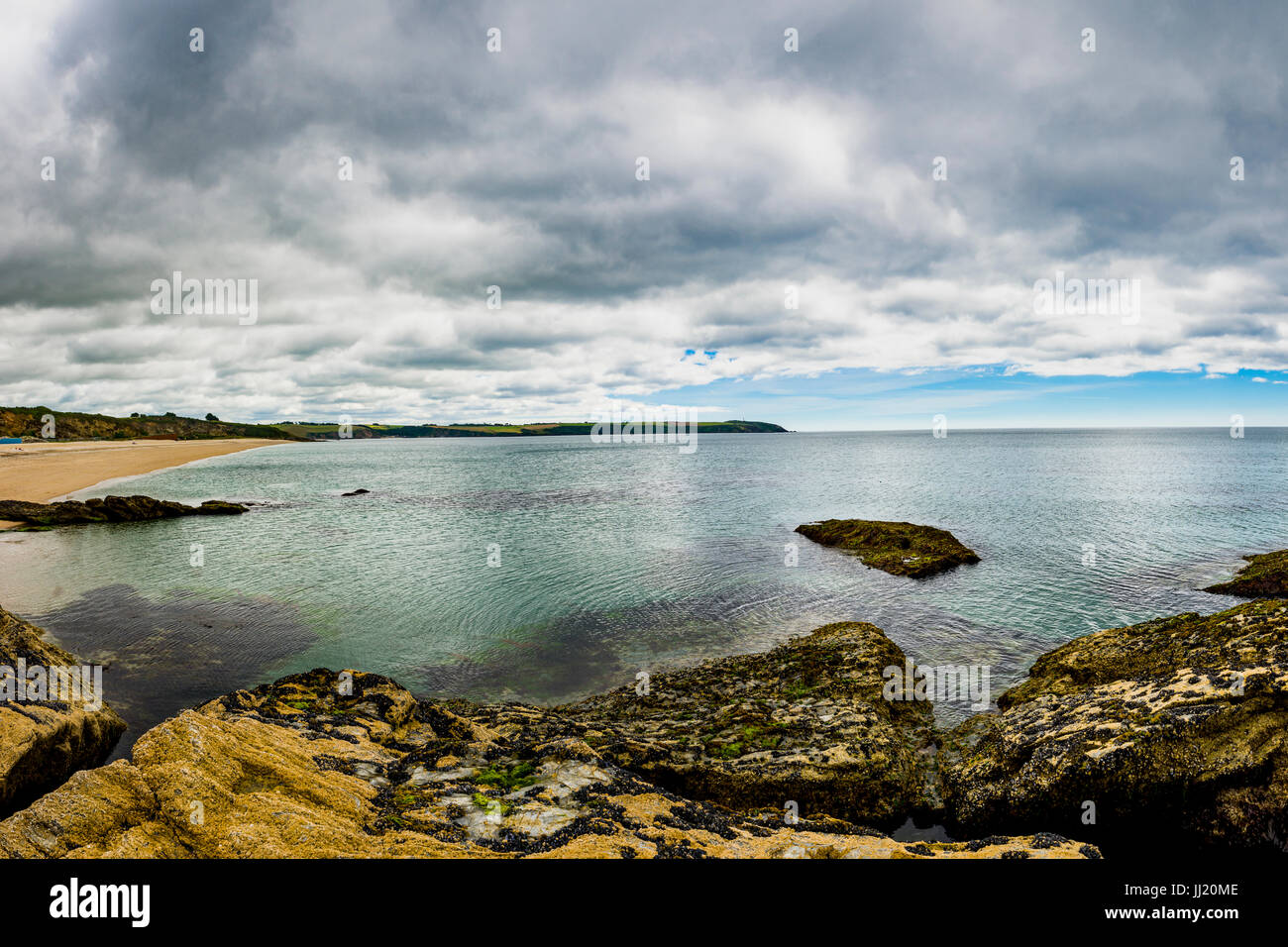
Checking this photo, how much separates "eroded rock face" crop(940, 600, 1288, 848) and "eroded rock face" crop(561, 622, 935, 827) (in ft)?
4.91

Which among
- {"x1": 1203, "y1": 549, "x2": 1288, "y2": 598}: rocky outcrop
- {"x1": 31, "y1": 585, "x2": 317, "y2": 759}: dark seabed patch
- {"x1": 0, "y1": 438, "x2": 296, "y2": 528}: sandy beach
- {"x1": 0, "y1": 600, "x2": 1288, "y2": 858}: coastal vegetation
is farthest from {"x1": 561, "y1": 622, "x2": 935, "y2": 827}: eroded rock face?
{"x1": 0, "y1": 438, "x2": 296, "y2": 528}: sandy beach

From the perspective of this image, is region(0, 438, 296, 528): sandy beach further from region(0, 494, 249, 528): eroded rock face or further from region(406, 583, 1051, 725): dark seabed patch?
region(406, 583, 1051, 725): dark seabed patch

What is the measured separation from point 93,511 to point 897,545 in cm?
6287

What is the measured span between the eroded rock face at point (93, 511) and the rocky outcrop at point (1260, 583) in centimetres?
7193

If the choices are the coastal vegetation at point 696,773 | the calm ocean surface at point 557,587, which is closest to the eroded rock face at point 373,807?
the coastal vegetation at point 696,773

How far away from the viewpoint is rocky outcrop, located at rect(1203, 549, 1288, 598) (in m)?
25.4

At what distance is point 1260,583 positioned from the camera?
26016 mm

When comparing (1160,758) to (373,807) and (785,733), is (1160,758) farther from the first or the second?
(373,807)

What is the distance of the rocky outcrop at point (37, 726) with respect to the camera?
874 cm

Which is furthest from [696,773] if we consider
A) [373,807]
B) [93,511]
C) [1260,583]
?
[93,511]

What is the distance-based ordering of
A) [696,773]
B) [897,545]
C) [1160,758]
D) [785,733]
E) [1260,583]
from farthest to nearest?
1. [897,545]
2. [1260,583]
3. [785,733]
4. [696,773]
5. [1160,758]

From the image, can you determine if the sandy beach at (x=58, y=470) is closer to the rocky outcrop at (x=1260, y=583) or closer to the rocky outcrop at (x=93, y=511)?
the rocky outcrop at (x=93, y=511)
